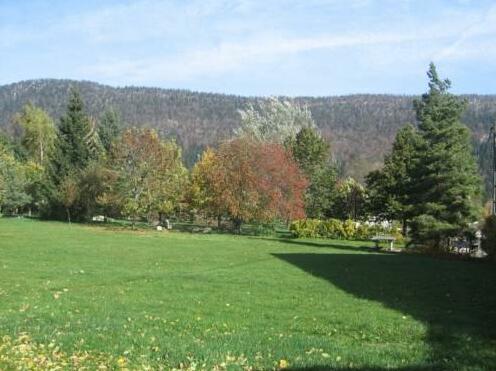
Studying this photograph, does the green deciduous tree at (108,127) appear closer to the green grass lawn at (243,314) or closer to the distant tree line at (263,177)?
the distant tree line at (263,177)

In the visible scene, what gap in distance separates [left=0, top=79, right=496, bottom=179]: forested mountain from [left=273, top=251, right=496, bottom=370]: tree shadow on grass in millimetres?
102023

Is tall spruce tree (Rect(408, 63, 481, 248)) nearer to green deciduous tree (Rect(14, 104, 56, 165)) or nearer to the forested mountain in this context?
green deciduous tree (Rect(14, 104, 56, 165))

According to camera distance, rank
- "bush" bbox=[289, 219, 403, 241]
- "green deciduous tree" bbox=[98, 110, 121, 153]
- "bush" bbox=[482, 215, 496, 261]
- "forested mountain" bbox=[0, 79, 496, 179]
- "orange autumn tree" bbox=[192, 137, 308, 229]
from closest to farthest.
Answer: "bush" bbox=[482, 215, 496, 261], "bush" bbox=[289, 219, 403, 241], "orange autumn tree" bbox=[192, 137, 308, 229], "green deciduous tree" bbox=[98, 110, 121, 153], "forested mountain" bbox=[0, 79, 496, 179]

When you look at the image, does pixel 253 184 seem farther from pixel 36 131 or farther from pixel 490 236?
pixel 36 131

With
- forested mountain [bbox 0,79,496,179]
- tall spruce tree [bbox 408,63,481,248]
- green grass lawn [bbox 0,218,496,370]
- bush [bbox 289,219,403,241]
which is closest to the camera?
green grass lawn [bbox 0,218,496,370]

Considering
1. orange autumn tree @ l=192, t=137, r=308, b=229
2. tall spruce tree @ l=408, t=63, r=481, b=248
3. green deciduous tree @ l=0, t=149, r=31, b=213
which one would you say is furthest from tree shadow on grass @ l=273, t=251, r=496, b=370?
green deciduous tree @ l=0, t=149, r=31, b=213

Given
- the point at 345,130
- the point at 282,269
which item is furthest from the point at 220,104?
the point at 282,269

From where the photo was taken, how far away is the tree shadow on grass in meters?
8.51

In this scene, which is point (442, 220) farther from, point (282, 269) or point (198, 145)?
point (198, 145)

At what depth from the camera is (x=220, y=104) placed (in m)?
193

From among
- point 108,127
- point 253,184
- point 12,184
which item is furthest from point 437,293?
point 108,127

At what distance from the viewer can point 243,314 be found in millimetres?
12000

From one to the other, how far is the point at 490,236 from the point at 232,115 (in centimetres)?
15875

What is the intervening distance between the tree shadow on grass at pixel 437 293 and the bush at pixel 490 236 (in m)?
0.80
